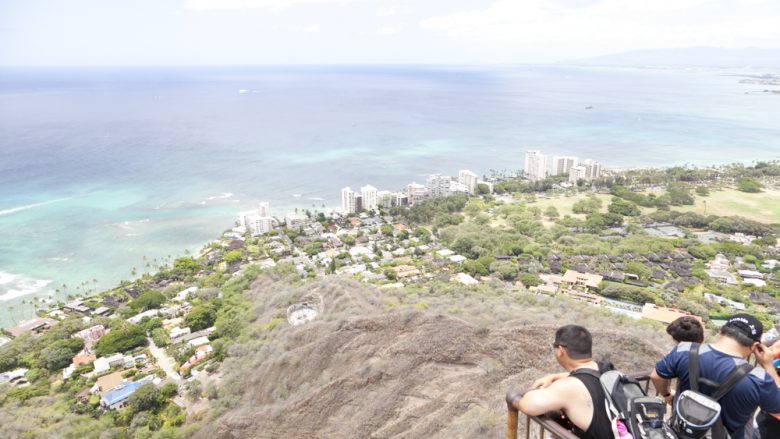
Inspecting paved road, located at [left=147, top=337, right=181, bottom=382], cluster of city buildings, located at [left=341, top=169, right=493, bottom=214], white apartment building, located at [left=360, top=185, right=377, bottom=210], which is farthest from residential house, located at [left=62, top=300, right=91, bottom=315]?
white apartment building, located at [left=360, top=185, right=377, bottom=210]

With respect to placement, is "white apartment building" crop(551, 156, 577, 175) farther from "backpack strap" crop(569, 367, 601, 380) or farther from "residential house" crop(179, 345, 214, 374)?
"backpack strap" crop(569, 367, 601, 380)

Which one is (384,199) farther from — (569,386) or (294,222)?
(569,386)

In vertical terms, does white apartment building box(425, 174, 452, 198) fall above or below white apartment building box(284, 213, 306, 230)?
above

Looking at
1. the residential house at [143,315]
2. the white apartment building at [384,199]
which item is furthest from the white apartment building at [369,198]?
the residential house at [143,315]

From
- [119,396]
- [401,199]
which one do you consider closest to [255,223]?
[401,199]

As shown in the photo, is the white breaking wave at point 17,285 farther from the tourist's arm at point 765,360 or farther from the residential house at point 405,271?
the tourist's arm at point 765,360

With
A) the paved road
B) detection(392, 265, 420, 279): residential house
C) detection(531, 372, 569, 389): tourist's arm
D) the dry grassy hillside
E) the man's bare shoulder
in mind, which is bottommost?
the paved road

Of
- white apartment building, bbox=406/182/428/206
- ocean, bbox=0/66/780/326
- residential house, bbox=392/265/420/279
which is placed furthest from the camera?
white apartment building, bbox=406/182/428/206
